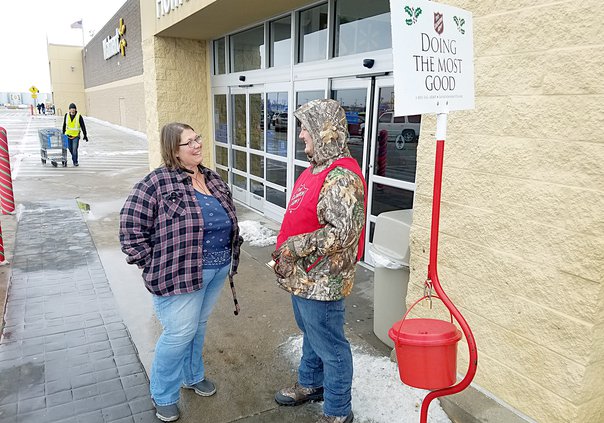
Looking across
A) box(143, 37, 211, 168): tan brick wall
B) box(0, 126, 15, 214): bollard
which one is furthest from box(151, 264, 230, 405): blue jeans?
box(143, 37, 211, 168): tan brick wall

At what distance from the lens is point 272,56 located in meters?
7.25

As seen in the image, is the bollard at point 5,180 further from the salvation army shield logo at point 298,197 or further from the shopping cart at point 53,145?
the salvation army shield logo at point 298,197

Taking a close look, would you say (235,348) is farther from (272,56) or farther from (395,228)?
(272,56)

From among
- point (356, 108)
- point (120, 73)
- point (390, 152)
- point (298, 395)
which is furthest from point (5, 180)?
point (120, 73)

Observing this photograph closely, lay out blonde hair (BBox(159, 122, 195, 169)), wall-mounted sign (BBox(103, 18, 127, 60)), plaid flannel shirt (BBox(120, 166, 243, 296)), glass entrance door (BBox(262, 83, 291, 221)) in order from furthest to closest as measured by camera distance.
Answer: wall-mounted sign (BBox(103, 18, 127, 60)) → glass entrance door (BBox(262, 83, 291, 221)) → blonde hair (BBox(159, 122, 195, 169)) → plaid flannel shirt (BBox(120, 166, 243, 296))

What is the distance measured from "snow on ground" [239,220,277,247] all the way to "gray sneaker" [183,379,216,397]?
3321 millimetres

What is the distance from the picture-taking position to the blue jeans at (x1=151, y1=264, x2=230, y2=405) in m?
2.58

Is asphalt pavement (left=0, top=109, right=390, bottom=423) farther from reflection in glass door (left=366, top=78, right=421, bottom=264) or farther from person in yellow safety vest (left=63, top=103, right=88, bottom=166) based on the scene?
person in yellow safety vest (left=63, top=103, right=88, bottom=166)

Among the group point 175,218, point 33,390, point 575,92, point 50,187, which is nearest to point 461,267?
point 575,92

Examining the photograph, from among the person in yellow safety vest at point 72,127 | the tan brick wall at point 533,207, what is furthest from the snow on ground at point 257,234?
the person in yellow safety vest at point 72,127

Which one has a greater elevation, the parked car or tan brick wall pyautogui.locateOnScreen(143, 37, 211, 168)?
tan brick wall pyautogui.locateOnScreen(143, 37, 211, 168)

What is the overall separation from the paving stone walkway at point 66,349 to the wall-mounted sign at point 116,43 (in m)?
21.3

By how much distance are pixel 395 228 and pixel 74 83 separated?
2078 inches

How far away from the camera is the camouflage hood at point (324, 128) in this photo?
2.31 meters
